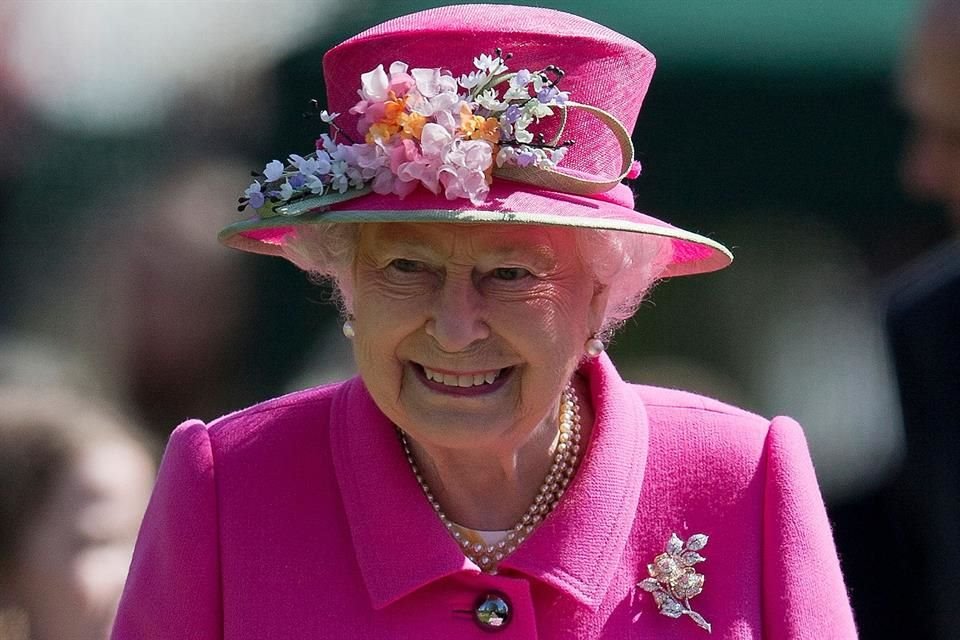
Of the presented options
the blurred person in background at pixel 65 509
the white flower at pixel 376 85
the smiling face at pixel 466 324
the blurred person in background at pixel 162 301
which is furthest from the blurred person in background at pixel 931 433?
the blurred person in background at pixel 162 301

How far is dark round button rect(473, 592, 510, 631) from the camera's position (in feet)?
10.2

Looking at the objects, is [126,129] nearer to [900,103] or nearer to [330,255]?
[330,255]

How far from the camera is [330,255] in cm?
323

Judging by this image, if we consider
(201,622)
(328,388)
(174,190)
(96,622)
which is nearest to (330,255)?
(328,388)

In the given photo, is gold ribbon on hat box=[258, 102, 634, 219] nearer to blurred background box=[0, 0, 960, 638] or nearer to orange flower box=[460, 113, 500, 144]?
orange flower box=[460, 113, 500, 144]

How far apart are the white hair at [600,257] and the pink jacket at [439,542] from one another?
0.64 feet

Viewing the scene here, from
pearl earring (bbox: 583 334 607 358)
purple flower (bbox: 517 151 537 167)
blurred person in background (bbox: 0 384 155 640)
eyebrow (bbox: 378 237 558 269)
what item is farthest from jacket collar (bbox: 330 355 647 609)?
blurred person in background (bbox: 0 384 155 640)

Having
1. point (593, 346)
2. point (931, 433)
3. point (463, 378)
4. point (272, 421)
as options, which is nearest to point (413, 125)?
point (463, 378)

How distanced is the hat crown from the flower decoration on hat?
29 millimetres

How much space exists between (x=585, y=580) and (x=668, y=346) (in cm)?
215

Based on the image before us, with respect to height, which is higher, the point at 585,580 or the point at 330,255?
the point at 330,255

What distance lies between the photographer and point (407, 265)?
3.05 meters

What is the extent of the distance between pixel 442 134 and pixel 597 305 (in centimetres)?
54

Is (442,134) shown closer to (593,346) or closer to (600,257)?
(600,257)
